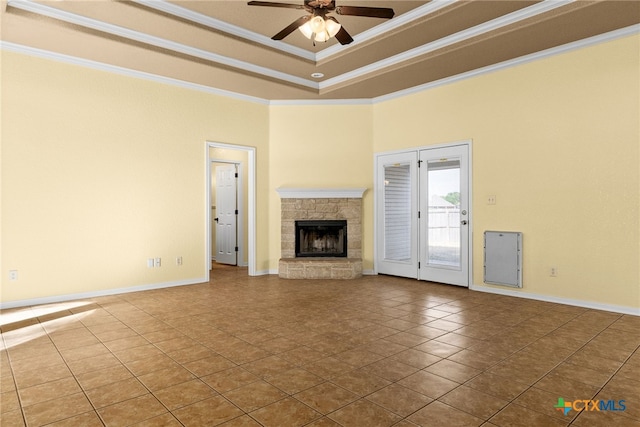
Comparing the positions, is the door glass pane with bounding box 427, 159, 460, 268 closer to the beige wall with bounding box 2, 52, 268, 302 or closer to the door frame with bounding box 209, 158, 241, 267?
the beige wall with bounding box 2, 52, 268, 302

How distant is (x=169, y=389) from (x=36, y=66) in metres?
4.47

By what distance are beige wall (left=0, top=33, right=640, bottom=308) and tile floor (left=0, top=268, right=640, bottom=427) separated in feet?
1.98

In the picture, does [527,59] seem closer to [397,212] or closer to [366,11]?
[366,11]

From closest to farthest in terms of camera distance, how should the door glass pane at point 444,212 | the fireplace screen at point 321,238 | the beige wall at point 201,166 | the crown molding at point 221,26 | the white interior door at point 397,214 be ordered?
the crown molding at point 221,26 → the beige wall at point 201,166 → the door glass pane at point 444,212 → the white interior door at point 397,214 → the fireplace screen at point 321,238

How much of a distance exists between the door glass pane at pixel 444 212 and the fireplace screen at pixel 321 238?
154cm

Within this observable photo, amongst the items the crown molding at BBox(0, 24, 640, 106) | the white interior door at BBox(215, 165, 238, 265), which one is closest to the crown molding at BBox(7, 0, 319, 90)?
the crown molding at BBox(0, 24, 640, 106)

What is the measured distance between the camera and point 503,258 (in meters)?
5.12

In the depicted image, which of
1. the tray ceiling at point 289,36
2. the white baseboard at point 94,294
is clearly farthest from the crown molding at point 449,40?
the white baseboard at point 94,294

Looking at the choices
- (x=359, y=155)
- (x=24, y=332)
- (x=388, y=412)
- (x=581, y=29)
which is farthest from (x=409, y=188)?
(x=24, y=332)

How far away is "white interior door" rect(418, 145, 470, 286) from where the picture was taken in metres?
5.61

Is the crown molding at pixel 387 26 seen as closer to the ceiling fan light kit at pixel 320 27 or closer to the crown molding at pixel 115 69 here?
the ceiling fan light kit at pixel 320 27

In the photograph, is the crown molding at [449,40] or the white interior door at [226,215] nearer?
the crown molding at [449,40]

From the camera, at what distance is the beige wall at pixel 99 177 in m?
4.57

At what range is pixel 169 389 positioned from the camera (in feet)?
8.02
